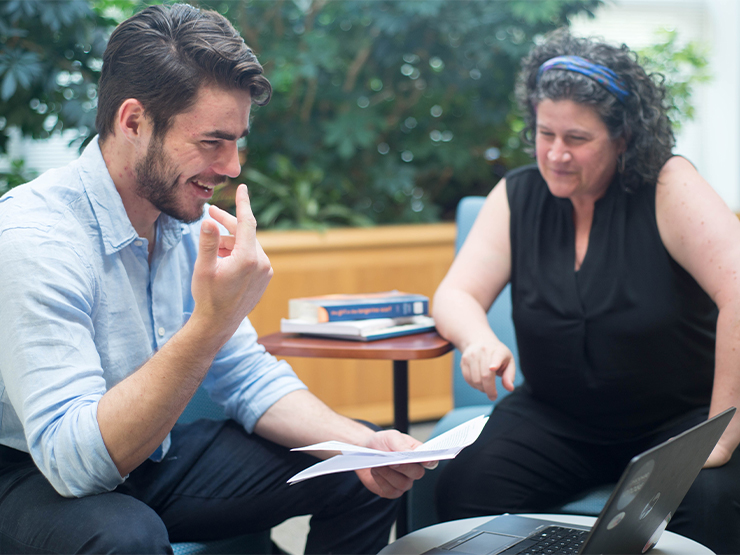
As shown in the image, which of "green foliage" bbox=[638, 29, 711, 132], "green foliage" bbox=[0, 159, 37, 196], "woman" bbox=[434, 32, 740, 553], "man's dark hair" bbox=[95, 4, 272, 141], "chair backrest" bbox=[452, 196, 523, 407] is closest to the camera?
"man's dark hair" bbox=[95, 4, 272, 141]

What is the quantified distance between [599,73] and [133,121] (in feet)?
2.95

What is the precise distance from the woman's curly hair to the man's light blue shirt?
0.80 meters

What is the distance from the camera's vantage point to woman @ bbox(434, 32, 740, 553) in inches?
52.0

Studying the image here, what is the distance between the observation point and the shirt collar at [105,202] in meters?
1.07

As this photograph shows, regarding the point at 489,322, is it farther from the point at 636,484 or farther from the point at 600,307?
the point at 636,484

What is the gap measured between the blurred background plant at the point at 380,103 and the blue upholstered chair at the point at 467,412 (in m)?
1.22

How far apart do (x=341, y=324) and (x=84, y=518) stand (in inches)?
28.5

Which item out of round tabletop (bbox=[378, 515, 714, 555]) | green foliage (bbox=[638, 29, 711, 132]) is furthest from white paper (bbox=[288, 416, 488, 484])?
green foliage (bbox=[638, 29, 711, 132])

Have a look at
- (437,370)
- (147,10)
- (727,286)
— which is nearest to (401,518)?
(727,286)

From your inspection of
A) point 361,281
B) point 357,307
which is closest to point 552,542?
point 357,307

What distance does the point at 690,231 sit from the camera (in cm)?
129

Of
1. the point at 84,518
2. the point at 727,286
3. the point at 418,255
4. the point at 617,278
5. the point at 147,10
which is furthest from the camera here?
the point at 418,255

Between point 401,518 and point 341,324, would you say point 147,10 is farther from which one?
point 401,518

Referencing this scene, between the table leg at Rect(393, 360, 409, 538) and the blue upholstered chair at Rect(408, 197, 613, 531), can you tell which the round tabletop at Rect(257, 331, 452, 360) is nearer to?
the table leg at Rect(393, 360, 409, 538)
